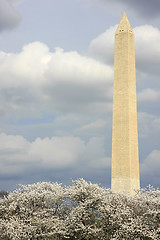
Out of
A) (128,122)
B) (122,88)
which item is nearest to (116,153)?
(128,122)

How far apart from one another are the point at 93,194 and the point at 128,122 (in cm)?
1364

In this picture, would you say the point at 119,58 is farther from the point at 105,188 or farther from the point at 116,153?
the point at 105,188

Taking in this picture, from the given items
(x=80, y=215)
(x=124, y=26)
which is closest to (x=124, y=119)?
(x=124, y=26)

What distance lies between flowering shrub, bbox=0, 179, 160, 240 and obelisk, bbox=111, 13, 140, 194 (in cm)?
804

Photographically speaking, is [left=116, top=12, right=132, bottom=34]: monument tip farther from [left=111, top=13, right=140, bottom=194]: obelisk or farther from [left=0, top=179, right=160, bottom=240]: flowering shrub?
[left=0, top=179, right=160, bottom=240]: flowering shrub

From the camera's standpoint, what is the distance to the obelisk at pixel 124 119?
141 feet

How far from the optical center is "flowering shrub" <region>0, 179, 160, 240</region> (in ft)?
98.4

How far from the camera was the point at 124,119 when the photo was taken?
4356 centimetres

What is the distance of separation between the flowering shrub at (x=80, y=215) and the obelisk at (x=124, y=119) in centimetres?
804

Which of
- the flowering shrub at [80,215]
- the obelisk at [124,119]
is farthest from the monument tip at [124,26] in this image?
the flowering shrub at [80,215]

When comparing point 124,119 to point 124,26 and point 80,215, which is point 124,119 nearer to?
point 124,26

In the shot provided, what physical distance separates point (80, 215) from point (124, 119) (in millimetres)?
15905

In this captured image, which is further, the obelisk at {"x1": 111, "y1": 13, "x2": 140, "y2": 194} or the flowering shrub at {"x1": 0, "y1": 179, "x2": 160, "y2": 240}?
the obelisk at {"x1": 111, "y1": 13, "x2": 140, "y2": 194}

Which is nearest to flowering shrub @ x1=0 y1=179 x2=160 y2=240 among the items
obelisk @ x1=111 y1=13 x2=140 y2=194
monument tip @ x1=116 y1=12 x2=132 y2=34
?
obelisk @ x1=111 y1=13 x2=140 y2=194
